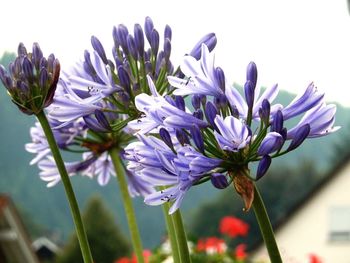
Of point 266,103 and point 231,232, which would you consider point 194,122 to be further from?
point 231,232

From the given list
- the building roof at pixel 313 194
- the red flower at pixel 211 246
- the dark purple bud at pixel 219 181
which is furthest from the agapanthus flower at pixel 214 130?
the building roof at pixel 313 194

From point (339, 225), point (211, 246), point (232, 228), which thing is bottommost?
point (339, 225)

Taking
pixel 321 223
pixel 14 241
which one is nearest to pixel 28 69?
pixel 321 223

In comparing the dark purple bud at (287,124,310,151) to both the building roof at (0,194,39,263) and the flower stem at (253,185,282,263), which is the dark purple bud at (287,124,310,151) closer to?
the flower stem at (253,185,282,263)

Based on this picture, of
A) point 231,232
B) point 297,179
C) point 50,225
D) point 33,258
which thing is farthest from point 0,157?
point 231,232

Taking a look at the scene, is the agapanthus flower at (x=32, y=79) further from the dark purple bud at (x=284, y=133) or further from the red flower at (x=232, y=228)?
the red flower at (x=232, y=228)

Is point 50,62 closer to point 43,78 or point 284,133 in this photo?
point 43,78

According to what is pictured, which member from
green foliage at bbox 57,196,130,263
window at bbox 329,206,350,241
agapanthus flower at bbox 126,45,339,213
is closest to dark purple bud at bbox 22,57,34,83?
agapanthus flower at bbox 126,45,339,213
